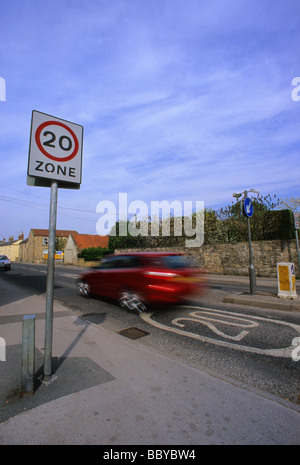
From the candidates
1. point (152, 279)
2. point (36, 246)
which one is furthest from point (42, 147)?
point (36, 246)

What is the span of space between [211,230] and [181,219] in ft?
13.0

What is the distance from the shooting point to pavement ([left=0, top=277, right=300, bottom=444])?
6.56ft

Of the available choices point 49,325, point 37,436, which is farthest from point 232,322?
point 37,436

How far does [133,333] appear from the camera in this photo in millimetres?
4855

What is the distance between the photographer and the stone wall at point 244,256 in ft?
46.3

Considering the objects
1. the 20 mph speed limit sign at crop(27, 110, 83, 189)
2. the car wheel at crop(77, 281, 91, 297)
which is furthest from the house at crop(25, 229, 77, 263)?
the 20 mph speed limit sign at crop(27, 110, 83, 189)

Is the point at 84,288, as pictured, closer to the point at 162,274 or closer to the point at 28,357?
the point at 162,274

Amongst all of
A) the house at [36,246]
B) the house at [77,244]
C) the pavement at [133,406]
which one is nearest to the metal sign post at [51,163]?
the pavement at [133,406]

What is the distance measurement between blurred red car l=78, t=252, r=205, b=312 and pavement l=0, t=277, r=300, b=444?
7.12 feet

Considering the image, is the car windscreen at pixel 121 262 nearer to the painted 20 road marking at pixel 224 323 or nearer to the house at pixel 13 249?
the painted 20 road marking at pixel 224 323

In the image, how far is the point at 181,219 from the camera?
23500 millimetres

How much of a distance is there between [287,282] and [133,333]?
16.8 ft

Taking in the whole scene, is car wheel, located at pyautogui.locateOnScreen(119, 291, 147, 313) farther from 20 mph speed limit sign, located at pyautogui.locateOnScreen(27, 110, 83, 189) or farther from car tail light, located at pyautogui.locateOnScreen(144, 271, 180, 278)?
20 mph speed limit sign, located at pyautogui.locateOnScreen(27, 110, 83, 189)

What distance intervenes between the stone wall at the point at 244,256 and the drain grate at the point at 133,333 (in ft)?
37.7
